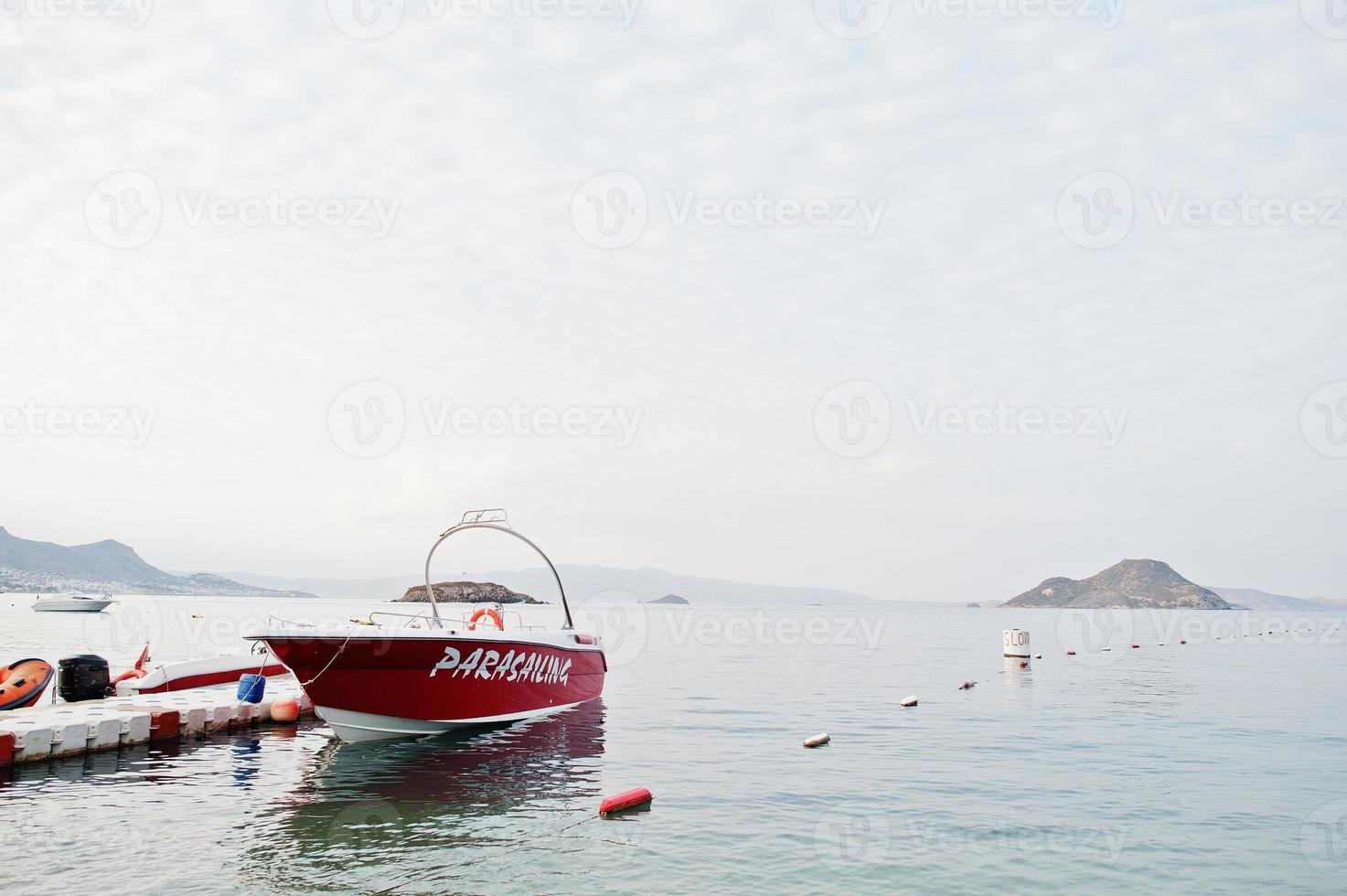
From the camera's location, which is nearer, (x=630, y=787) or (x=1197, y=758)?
(x=630, y=787)

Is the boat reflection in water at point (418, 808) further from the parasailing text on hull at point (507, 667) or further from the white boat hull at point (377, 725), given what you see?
the parasailing text on hull at point (507, 667)

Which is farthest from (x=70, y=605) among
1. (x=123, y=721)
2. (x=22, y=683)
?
(x=123, y=721)

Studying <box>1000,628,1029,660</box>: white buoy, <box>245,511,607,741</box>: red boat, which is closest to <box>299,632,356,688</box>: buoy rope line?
<box>245,511,607,741</box>: red boat

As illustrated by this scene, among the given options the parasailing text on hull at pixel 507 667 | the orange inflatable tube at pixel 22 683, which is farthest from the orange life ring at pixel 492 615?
the orange inflatable tube at pixel 22 683

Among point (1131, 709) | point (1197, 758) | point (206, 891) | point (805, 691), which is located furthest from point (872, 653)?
point (206, 891)

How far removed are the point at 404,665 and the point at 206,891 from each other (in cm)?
738

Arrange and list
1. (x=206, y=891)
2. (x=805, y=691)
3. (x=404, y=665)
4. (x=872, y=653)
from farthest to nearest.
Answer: (x=872, y=653)
(x=805, y=691)
(x=404, y=665)
(x=206, y=891)

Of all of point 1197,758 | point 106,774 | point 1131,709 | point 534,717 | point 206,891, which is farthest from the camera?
point 1131,709

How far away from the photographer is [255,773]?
1556cm

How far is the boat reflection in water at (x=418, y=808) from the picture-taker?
1020 centimetres

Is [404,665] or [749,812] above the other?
[404,665]

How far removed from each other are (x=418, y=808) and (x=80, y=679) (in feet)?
41.0

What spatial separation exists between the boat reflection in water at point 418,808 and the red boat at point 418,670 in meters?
0.63

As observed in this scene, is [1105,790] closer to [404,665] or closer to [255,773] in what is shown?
[404,665]
